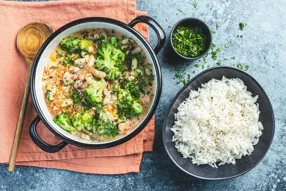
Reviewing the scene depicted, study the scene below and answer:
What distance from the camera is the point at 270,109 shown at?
3258mm

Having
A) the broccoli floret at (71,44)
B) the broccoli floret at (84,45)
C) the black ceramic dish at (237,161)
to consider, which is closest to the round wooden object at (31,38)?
the broccoli floret at (71,44)

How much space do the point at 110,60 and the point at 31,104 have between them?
0.89 metres

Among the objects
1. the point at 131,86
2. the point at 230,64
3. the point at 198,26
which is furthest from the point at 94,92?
the point at 230,64

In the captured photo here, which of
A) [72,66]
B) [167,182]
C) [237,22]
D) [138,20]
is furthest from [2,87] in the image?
[237,22]

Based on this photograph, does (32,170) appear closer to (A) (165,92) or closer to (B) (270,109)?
(A) (165,92)

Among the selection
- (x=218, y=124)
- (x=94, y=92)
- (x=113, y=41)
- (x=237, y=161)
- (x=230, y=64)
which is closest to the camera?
(x=94, y=92)

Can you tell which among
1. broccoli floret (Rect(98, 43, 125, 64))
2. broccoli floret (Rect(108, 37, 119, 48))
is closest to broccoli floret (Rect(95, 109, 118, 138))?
broccoli floret (Rect(98, 43, 125, 64))

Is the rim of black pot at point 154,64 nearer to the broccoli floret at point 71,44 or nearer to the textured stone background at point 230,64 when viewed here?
the broccoli floret at point 71,44

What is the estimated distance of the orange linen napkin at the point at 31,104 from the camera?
3340 millimetres

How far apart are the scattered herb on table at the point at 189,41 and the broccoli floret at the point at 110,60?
0.61 metres

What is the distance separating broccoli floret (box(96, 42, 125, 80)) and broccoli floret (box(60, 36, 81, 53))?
0.61 feet

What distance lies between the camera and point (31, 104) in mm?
3395

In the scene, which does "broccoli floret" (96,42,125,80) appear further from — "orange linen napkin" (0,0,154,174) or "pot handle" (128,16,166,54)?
"orange linen napkin" (0,0,154,174)

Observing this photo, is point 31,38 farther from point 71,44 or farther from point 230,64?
point 230,64
